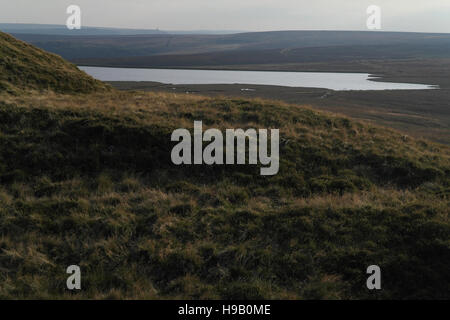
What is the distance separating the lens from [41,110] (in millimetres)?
15500

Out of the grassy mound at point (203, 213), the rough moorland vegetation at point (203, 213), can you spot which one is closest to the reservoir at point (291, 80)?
the rough moorland vegetation at point (203, 213)

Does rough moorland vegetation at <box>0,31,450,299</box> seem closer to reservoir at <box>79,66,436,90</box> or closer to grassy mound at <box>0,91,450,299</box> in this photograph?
grassy mound at <box>0,91,450,299</box>

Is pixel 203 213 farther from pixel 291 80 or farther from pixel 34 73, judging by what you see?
pixel 291 80

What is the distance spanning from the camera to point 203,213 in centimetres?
1001

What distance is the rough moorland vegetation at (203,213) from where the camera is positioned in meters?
7.43

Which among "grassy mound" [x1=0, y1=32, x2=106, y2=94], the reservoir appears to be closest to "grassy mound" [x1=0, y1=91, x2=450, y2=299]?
"grassy mound" [x1=0, y1=32, x2=106, y2=94]

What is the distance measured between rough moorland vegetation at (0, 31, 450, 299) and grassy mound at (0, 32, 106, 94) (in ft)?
16.9

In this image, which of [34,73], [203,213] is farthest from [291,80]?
[203,213]

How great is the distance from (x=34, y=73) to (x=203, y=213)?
18.7m

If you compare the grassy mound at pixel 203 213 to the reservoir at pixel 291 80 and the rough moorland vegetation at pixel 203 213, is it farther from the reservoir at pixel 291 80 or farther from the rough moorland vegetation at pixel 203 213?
the reservoir at pixel 291 80
